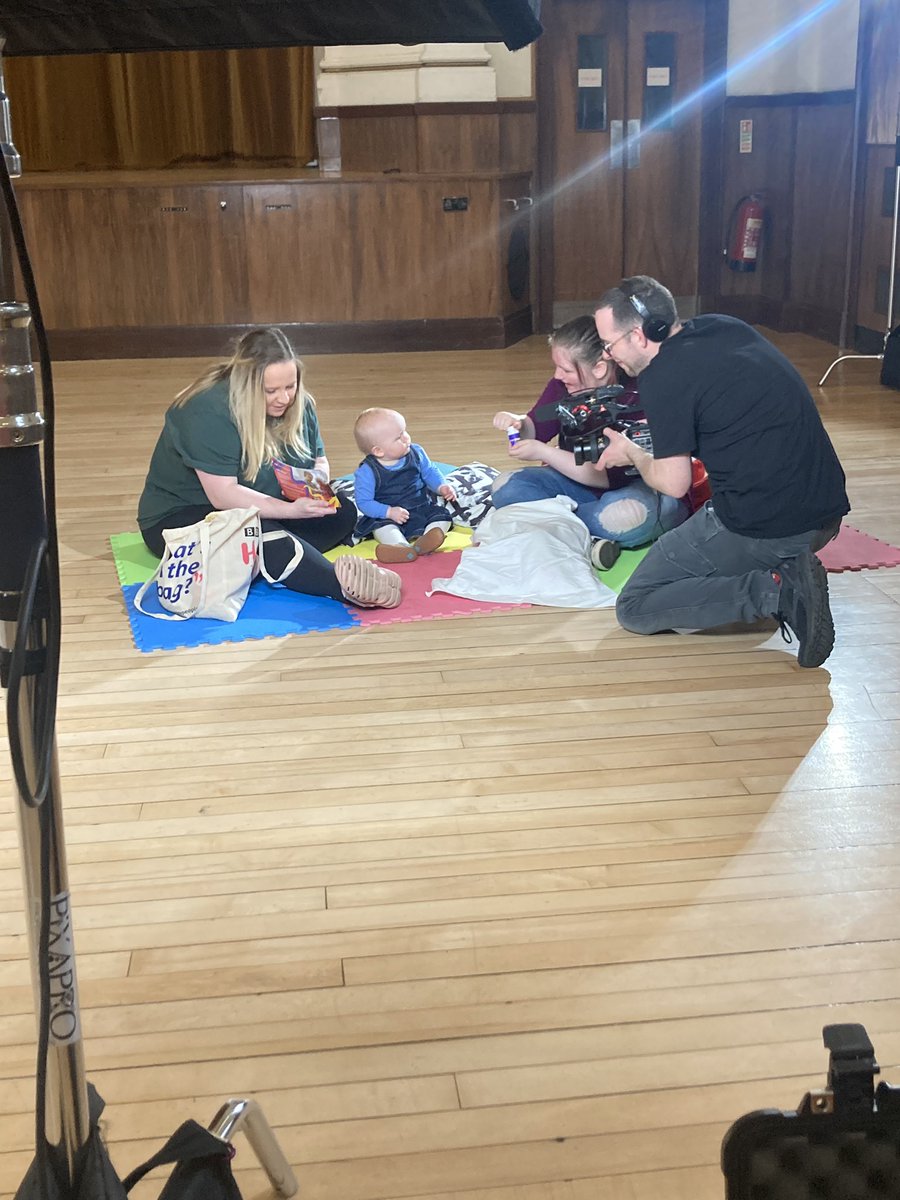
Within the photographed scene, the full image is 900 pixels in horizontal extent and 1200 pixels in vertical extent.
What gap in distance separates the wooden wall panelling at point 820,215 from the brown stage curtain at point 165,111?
3657 mm

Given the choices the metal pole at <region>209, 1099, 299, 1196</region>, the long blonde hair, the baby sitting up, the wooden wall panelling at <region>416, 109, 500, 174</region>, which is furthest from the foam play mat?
the wooden wall panelling at <region>416, 109, 500, 174</region>

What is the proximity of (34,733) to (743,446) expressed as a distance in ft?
8.34

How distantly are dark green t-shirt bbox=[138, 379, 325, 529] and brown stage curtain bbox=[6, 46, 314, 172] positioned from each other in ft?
20.8

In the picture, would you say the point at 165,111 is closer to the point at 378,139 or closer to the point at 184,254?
the point at 378,139

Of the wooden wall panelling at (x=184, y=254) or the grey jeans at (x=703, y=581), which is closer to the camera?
the grey jeans at (x=703, y=581)

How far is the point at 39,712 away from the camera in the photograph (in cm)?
115

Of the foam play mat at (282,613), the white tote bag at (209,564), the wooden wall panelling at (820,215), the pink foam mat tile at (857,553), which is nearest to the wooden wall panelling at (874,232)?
the wooden wall panelling at (820,215)

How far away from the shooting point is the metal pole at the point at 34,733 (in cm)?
108

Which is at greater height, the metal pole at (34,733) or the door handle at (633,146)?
the door handle at (633,146)

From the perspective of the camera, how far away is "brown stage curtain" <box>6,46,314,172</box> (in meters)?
9.77

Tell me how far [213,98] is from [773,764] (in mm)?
8554

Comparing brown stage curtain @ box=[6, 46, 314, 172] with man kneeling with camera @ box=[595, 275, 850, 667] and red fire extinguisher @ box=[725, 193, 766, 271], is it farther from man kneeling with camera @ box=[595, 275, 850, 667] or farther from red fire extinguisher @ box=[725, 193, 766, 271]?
man kneeling with camera @ box=[595, 275, 850, 667]

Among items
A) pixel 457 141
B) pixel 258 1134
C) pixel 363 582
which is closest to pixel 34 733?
pixel 258 1134

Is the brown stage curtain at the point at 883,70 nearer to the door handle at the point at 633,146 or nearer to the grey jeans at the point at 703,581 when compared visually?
the door handle at the point at 633,146
